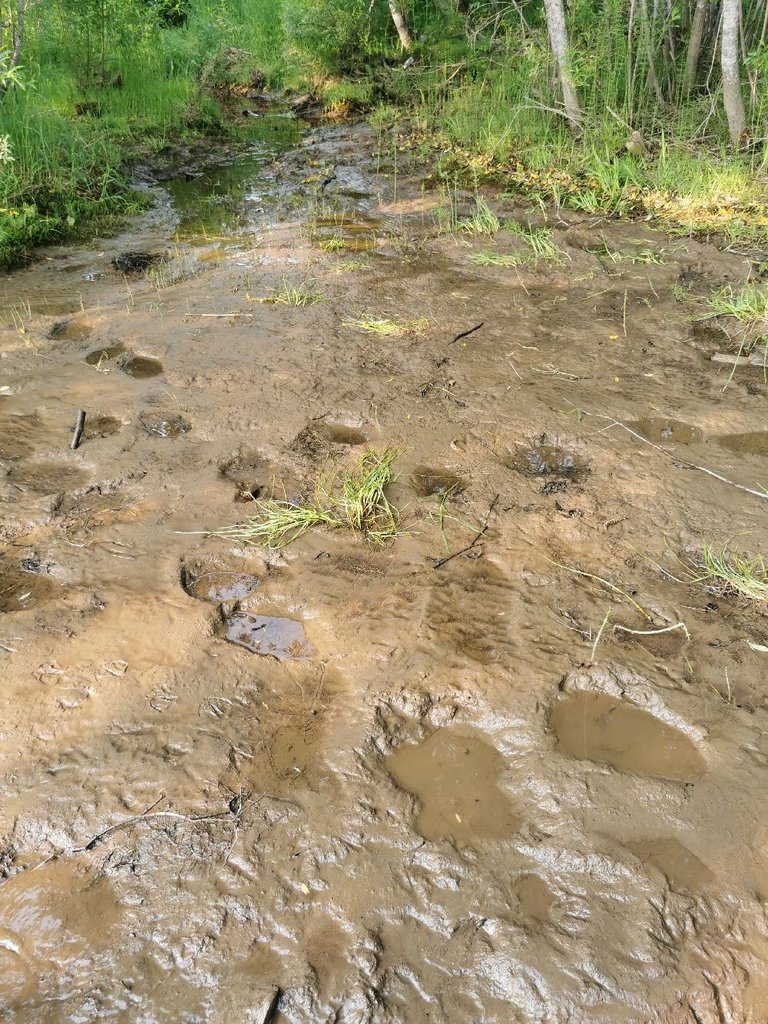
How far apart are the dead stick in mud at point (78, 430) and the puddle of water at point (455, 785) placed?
2.28 metres

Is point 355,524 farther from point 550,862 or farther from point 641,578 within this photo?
point 550,862

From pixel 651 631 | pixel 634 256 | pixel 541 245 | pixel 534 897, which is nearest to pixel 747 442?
pixel 651 631

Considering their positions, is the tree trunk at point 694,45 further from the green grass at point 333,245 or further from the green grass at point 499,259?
the green grass at point 333,245

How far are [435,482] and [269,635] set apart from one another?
1.11 meters

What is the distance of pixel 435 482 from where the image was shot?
3.40 metres

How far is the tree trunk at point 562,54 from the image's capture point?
6965 millimetres

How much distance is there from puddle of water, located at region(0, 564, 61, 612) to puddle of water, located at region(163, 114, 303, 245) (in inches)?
179

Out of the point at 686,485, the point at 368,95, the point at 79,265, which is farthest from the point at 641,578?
the point at 368,95

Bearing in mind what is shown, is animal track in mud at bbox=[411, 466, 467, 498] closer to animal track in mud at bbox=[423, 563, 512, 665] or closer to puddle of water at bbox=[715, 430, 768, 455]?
animal track in mud at bbox=[423, 563, 512, 665]

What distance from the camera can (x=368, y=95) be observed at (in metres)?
11.1

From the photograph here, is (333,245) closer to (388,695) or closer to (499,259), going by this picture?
(499,259)

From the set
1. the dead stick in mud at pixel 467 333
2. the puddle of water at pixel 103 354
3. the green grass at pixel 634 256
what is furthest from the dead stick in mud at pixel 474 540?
the green grass at pixel 634 256

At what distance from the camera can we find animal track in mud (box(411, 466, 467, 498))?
10.9 ft

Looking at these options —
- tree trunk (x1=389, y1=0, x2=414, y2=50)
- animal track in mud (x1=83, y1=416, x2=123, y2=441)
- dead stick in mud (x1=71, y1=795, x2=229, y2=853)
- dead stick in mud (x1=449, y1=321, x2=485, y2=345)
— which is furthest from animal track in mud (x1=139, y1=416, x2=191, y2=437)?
tree trunk (x1=389, y1=0, x2=414, y2=50)
